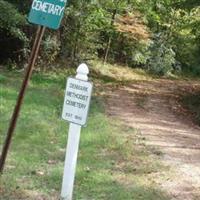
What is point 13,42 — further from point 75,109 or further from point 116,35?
point 75,109

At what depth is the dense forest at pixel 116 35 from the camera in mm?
19234

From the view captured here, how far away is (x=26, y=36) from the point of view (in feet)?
64.3

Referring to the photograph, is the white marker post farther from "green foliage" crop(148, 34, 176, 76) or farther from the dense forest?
"green foliage" crop(148, 34, 176, 76)

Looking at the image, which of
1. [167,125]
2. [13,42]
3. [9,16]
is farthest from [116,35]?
[167,125]

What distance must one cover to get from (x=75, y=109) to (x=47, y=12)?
1139mm

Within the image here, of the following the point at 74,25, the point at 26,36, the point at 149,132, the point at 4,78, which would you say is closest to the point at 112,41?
the point at 74,25

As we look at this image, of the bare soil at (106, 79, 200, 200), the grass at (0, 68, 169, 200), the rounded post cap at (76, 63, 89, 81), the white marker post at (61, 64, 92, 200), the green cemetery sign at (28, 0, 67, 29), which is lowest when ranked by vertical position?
the grass at (0, 68, 169, 200)

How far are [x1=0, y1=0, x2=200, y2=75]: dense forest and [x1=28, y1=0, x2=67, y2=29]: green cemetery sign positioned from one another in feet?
34.7

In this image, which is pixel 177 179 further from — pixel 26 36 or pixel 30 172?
pixel 26 36

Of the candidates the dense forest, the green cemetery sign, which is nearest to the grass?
the green cemetery sign

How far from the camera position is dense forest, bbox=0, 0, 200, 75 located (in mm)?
19234

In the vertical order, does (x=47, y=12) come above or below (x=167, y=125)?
above

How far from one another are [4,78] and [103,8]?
917 centimetres

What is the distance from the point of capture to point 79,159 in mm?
8781
